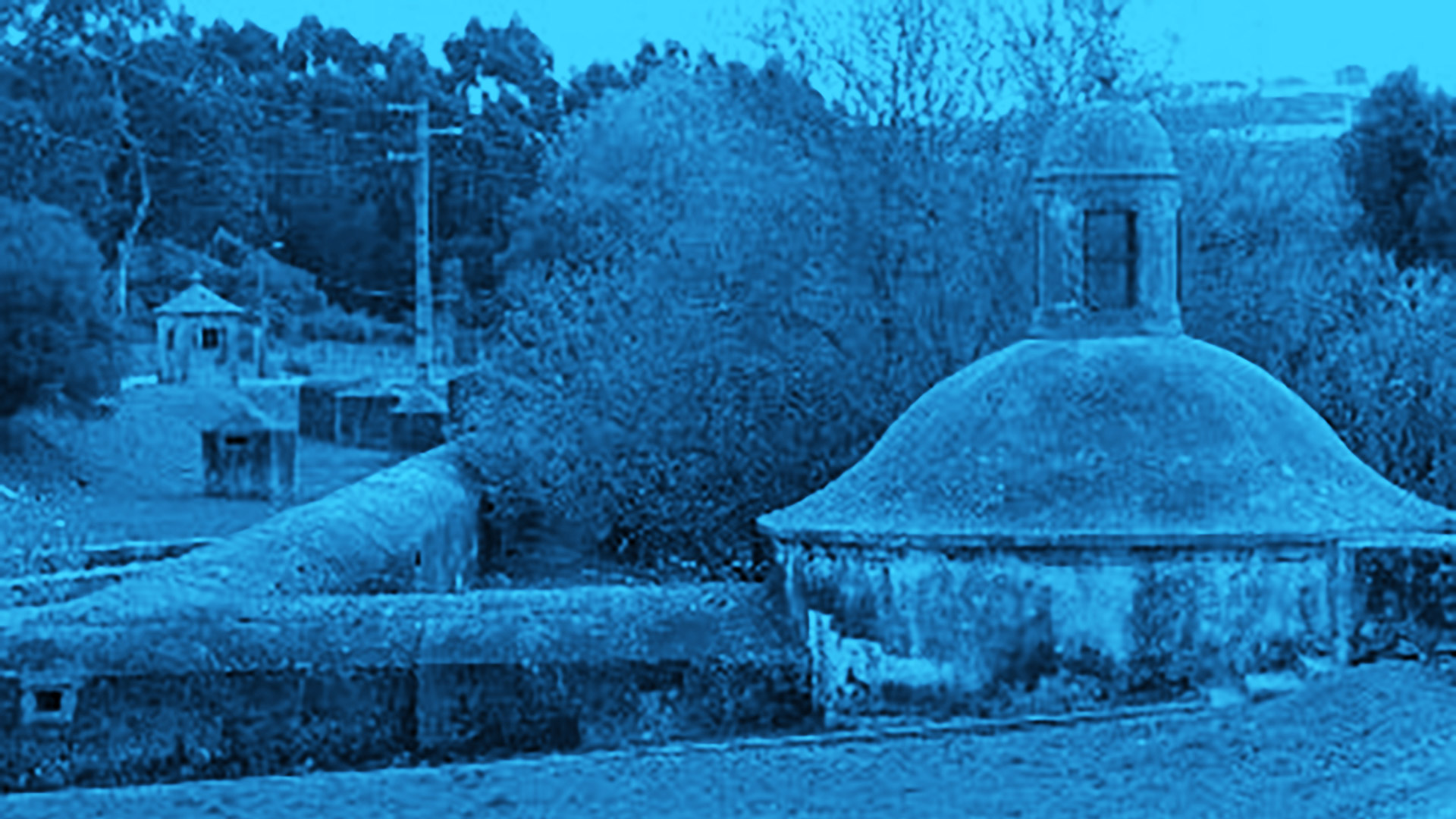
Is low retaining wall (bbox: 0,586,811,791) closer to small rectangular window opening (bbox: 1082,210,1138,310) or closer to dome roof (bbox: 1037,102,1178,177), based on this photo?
small rectangular window opening (bbox: 1082,210,1138,310)

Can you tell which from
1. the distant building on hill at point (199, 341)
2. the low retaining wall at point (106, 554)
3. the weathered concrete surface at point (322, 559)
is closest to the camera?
the weathered concrete surface at point (322, 559)

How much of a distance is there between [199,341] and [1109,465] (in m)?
34.6

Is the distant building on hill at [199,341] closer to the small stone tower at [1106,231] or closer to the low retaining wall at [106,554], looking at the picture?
the low retaining wall at [106,554]

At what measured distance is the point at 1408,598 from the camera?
10078mm

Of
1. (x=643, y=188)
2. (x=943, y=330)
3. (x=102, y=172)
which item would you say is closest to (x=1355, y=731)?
(x=943, y=330)

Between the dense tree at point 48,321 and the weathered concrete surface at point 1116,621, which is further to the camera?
the dense tree at point 48,321

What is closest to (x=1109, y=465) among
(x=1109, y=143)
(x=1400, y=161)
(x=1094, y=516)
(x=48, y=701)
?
(x=1094, y=516)

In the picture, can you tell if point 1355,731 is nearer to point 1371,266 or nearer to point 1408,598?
point 1408,598

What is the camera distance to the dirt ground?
7.95 meters

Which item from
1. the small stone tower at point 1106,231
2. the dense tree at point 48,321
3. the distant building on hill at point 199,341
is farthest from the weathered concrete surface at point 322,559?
the distant building on hill at point 199,341

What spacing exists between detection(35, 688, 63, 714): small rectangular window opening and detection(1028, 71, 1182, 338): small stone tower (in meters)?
5.30

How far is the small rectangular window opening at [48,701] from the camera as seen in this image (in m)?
11.0

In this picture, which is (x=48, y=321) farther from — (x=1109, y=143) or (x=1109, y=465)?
(x=1109, y=465)

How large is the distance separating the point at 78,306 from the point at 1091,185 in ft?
71.2
